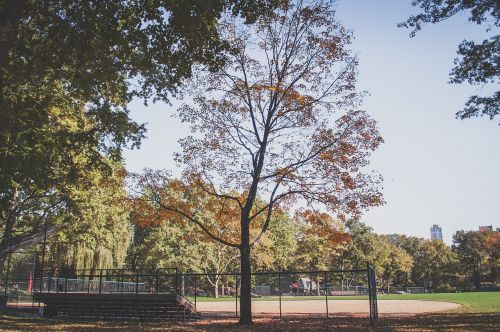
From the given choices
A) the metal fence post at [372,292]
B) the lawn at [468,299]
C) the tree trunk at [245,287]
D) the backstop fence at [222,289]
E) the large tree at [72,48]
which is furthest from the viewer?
the lawn at [468,299]

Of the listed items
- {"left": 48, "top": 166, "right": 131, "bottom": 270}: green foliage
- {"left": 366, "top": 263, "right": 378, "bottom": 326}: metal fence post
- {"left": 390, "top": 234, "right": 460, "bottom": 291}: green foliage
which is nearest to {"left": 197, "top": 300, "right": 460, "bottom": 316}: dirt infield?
{"left": 366, "top": 263, "right": 378, "bottom": 326}: metal fence post

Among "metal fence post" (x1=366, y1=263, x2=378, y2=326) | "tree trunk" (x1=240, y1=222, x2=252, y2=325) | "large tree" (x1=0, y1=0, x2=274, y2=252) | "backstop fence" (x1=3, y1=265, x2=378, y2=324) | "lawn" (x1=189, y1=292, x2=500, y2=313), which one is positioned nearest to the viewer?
"large tree" (x1=0, y1=0, x2=274, y2=252)

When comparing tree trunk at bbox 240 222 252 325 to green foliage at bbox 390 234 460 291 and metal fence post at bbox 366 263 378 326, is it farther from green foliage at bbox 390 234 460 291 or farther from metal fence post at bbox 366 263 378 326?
green foliage at bbox 390 234 460 291

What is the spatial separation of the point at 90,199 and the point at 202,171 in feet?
41.6

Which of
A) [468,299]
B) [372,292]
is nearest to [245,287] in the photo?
[372,292]

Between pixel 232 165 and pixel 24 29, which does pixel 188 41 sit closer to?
pixel 24 29

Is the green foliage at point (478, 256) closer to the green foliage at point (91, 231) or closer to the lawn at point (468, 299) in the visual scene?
the lawn at point (468, 299)

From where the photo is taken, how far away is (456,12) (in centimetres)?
1584

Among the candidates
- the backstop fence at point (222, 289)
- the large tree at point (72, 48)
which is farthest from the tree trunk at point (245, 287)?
the large tree at point (72, 48)

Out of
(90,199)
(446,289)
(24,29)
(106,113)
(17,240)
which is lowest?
(446,289)

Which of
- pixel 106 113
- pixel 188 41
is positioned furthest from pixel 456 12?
pixel 106 113

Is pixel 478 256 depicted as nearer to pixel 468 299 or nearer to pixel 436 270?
pixel 436 270

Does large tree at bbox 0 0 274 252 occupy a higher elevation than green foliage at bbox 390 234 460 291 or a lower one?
higher

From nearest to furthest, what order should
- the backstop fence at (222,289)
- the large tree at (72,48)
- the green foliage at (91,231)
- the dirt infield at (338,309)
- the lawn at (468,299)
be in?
the large tree at (72,48), the backstop fence at (222,289), the lawn at (468,299), the dirt infield at (338,309), the green foliage at (91,231)
